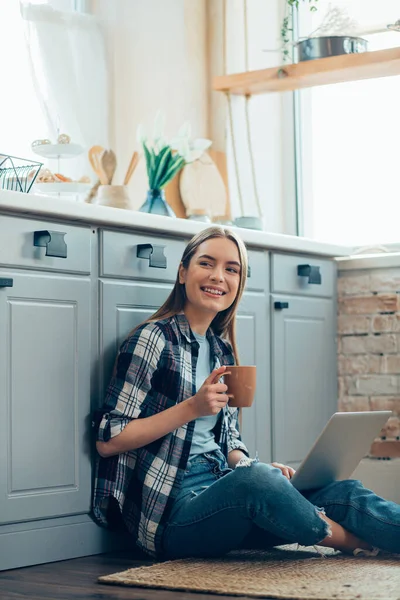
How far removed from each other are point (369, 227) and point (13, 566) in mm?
2139

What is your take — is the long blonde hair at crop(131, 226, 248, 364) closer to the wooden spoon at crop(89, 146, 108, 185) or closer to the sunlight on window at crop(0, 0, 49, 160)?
Answer: the wooden spoon at crop(89, 146, 108, 185)

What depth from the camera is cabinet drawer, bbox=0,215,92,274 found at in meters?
2.25

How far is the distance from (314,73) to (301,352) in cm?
105

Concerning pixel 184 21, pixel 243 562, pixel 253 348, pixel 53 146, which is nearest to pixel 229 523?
Result: pixel 243 562

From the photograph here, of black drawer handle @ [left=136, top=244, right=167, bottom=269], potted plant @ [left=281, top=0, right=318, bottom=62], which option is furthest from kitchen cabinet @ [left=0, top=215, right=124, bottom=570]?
potted plant @ [left=281, top=0, right=318, bottom=62]

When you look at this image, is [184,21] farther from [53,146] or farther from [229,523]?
[229,523]

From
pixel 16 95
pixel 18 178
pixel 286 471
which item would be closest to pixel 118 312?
pixel 18 178

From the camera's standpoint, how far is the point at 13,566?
2.23m

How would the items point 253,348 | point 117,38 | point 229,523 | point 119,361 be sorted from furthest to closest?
point 117,38 < point 253,348 < point 119,361 < point 229,523

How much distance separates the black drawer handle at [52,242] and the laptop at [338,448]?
727 mm

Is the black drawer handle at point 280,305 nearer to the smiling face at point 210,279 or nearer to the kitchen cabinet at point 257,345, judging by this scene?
the kitchen cabinet at point 257,345

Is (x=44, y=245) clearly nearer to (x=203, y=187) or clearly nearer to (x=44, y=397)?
(x=44, y=397)

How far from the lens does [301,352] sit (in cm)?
325

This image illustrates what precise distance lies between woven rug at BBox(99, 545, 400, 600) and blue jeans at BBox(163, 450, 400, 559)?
5 centimetres
